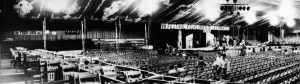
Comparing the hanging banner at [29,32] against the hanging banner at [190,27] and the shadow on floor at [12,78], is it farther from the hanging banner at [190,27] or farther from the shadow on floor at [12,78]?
the shadow on floor at [12,78]

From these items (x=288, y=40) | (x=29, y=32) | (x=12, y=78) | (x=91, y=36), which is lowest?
(x=12, y=78)

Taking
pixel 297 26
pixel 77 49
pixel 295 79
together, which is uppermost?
pixel 297 26

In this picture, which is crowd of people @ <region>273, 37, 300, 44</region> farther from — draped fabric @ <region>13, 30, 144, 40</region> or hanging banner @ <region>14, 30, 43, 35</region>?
hanging banner @ <region>14, 30, 43, 35</region>

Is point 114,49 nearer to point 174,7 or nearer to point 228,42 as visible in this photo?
point 174,7

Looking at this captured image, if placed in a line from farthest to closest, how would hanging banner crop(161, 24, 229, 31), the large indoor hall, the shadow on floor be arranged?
hanging banner crop(161, 24, 229, 31)
the large indoor hall
the shadow on floor

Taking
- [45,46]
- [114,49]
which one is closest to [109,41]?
[114,49]

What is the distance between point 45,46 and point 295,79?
47.4ft

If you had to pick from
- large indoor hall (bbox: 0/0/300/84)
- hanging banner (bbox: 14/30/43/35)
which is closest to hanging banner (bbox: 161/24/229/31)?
large indoor hall (bbox: 0/0/300/84)

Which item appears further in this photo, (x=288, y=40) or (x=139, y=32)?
(x=288, y=40)

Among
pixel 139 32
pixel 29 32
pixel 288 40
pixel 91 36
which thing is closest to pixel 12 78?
pixel 29 32

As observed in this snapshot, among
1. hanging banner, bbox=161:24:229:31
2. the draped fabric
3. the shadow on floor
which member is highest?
hanging banner, bbox=161:24:229:31

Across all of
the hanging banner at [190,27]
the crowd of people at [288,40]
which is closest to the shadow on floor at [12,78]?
the hanging banner at [190,27]

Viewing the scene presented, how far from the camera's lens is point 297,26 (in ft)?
103

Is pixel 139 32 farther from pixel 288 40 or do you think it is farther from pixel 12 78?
pixel 288 40
